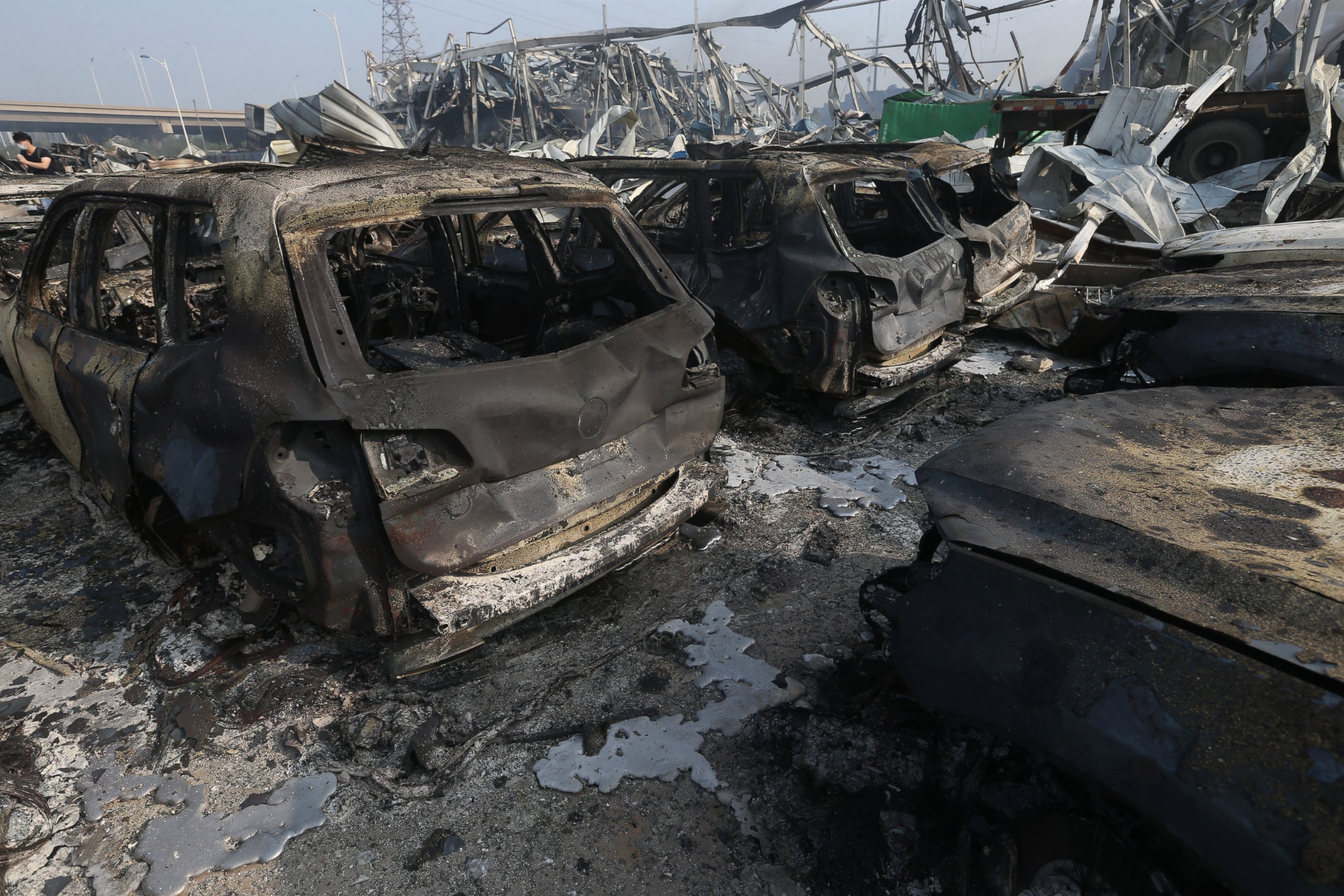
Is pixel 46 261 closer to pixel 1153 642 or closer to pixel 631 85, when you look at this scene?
pixel 1153 642

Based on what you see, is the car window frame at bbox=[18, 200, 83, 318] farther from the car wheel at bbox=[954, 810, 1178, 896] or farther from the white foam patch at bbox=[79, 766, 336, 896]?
the car wheel at bbox=[954, 810, 1178, 896]

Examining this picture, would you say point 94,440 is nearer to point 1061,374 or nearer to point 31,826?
point 31,826

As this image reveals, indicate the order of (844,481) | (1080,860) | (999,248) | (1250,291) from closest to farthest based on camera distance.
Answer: (1080,860) → (1250,291) → (844,481) → (999,248)

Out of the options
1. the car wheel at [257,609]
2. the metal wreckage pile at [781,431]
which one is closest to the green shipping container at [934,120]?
the metal wreckage pile at [781,431]

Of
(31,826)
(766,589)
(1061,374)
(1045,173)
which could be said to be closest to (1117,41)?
(1045,173)

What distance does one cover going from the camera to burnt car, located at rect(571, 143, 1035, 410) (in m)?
4.29

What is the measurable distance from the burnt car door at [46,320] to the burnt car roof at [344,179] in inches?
11.7

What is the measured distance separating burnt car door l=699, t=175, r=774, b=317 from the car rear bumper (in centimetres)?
186

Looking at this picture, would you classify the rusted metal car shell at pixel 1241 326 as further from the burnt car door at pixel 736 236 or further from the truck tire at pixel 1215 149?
the truck tire at pixel 1215 149

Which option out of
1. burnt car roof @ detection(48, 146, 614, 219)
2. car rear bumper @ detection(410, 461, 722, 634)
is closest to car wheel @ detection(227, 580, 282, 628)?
car rear bumper @ detection(410, 461, 722, 634)

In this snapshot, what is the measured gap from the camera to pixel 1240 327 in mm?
3092

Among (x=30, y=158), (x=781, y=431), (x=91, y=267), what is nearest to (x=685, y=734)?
(x=781, y=431)

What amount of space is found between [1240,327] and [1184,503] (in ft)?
6.46

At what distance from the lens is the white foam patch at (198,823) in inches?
77.5
